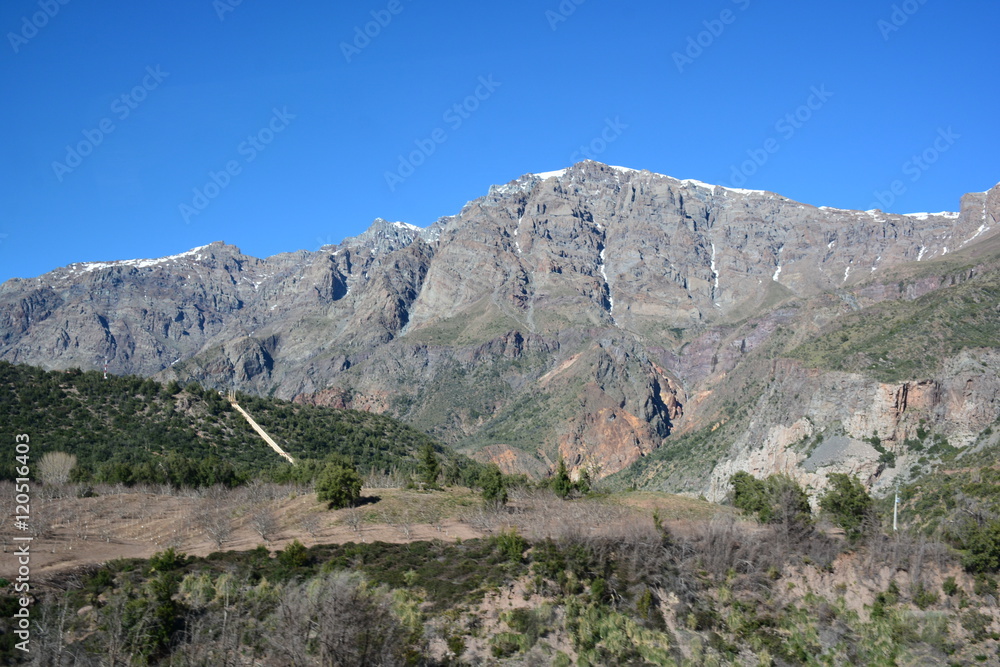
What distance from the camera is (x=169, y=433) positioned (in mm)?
92938

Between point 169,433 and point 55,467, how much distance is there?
2227 cm

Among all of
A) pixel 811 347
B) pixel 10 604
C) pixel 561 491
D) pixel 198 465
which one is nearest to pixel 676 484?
pixel 811 347

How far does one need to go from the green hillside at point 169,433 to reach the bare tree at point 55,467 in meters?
1.15

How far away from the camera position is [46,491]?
200 feet

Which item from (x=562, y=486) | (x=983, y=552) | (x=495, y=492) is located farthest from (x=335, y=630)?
(x=562, y=486)

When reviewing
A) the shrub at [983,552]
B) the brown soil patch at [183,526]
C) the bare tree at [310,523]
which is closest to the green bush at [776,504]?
the shrub at [983,552]

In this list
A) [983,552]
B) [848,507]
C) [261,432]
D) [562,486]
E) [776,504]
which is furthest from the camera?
[261,432]

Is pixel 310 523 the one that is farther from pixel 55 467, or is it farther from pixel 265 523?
pixel 55 467

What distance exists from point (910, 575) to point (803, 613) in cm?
716

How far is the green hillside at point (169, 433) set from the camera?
74.6 meters

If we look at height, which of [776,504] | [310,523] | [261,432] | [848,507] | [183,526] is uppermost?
[848,507]

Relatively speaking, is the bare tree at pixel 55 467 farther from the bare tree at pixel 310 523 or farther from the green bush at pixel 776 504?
the green bush at pixel 776 504

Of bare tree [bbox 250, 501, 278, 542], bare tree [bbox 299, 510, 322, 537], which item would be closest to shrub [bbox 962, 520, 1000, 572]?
bare tree [bbox 299, 510, 322, 537]

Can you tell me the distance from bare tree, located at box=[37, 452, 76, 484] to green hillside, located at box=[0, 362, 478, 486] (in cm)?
115
